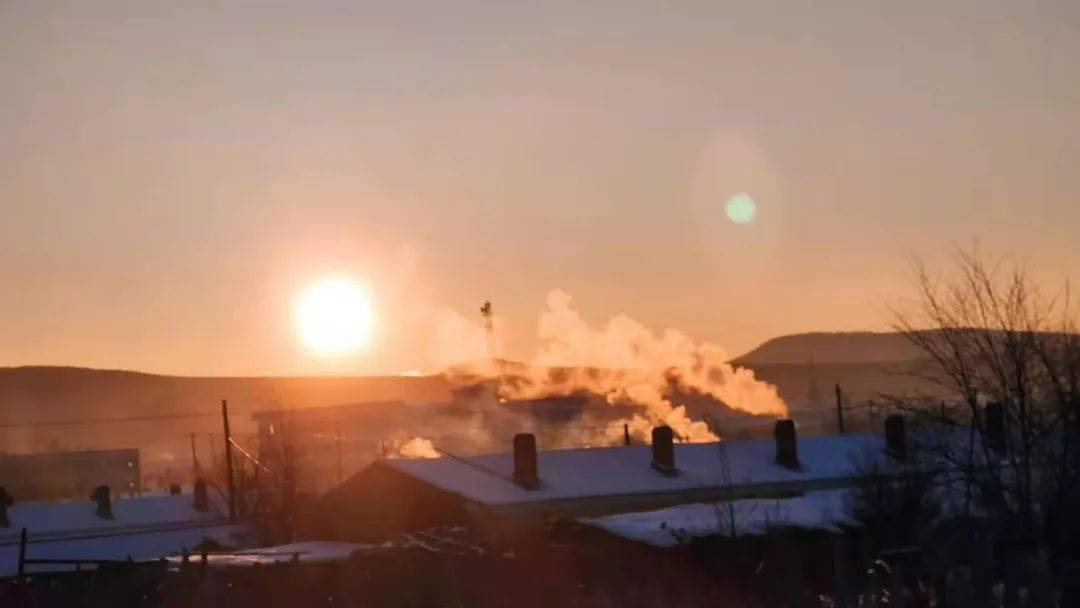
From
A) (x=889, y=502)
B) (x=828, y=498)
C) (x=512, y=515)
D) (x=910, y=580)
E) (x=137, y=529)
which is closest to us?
(x=910, y=580)

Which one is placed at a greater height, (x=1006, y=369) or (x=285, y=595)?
(x=1006, y=369)

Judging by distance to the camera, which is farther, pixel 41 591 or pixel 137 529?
pixel 137 529

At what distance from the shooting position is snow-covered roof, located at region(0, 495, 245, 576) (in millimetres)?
56406

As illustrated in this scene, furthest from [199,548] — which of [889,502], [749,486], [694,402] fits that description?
[694,402]

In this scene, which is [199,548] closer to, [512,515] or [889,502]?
[512,515]

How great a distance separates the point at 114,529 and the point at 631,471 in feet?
82.5

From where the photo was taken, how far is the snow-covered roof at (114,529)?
5641 cm

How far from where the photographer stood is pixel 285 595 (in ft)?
100

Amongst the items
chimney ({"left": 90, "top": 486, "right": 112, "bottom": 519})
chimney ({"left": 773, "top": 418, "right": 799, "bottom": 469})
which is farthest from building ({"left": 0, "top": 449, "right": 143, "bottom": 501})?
chimney ({"left": 773, "top": 418, "right": 799, "bottom": 469})

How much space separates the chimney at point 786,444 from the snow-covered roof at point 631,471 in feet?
1.20

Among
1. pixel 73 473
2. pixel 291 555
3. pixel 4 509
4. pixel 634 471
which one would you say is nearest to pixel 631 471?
pixel 634 471

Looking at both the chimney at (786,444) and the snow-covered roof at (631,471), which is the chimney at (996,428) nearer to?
the snow-covered roof at (631,471)

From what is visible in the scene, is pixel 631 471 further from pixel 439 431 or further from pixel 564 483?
pixel 439 431

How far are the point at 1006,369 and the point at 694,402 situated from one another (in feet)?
266
